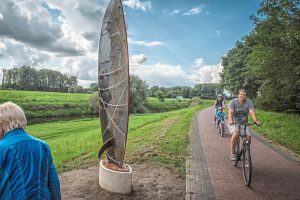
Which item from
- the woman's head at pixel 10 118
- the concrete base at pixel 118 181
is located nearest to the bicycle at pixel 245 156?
the concrete base at pixel 118 181

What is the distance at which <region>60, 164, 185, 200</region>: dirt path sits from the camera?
621cm

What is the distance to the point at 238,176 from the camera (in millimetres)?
7629

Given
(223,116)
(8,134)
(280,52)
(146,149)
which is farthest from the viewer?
(280,52)

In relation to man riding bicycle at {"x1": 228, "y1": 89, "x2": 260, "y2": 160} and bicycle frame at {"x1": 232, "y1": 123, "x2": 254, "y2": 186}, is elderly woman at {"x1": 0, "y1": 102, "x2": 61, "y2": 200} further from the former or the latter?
man riding bicycle at {"x1": 228, "y1": 89, "x2": 260, "y2": 160}

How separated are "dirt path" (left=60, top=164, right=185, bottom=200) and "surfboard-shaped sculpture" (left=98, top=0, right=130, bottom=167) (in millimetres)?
710

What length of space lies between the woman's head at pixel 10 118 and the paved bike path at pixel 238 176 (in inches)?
162

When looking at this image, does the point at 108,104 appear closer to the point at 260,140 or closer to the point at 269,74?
the point at 260,140

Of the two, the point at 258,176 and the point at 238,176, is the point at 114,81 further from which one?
the point at 258,176

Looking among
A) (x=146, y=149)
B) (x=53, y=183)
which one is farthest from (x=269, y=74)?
(x=53, y=183)

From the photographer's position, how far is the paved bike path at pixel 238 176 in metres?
6.33

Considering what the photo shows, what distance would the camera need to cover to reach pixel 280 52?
1772 centimetres

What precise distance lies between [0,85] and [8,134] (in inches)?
4357

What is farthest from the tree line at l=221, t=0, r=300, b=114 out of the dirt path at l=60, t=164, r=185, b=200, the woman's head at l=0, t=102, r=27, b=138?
the woman's head at l=0, t=102, r=27, b=138

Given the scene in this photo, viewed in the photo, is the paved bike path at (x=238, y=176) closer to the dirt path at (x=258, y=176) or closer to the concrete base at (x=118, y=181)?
the dirt path at (x=258, y=176)
